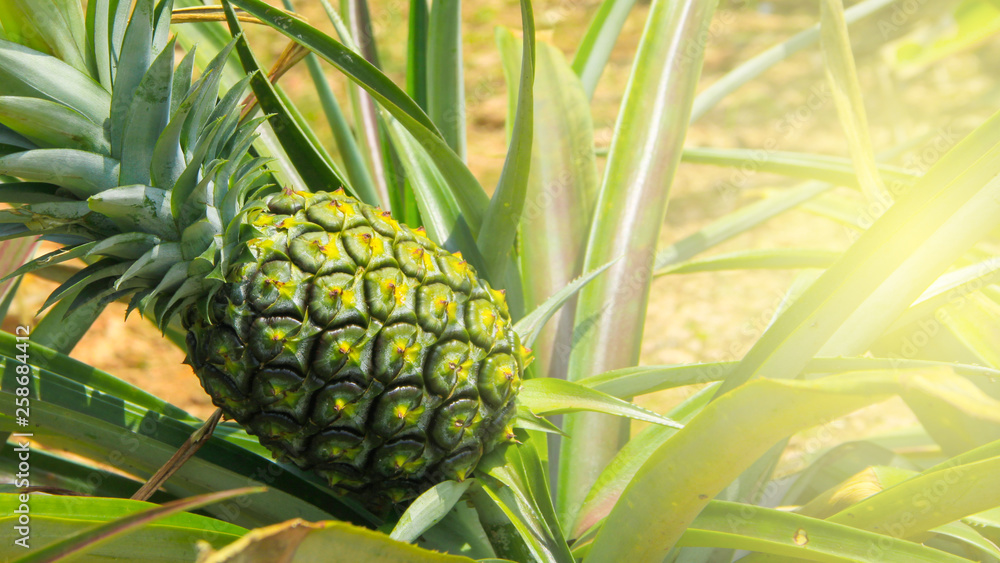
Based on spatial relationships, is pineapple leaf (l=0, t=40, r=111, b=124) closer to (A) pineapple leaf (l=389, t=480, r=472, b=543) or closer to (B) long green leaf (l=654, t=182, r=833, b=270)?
(A) pineapple leaf (l=389, t=480, r=472, b=543)

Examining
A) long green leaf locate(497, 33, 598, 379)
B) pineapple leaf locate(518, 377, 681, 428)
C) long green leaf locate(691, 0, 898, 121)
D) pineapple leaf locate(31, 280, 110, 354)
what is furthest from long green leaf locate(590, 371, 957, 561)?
long green leaf locate(691, 0, 898, 121)

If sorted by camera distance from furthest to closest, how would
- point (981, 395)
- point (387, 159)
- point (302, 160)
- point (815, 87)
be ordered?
1. point (815, 87)
2. point (387, 159)
3. point (302, 160)
4. point (981, 395)

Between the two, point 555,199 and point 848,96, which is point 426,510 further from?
point 848,96

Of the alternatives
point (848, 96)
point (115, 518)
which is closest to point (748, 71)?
point (848, 96)

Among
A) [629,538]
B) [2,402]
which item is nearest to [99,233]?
[2,402]

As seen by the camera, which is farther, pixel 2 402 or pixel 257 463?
pixel 257 463

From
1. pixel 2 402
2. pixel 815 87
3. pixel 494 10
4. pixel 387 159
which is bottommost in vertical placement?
pixel 2 402

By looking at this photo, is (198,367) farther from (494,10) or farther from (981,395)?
(494,10)
